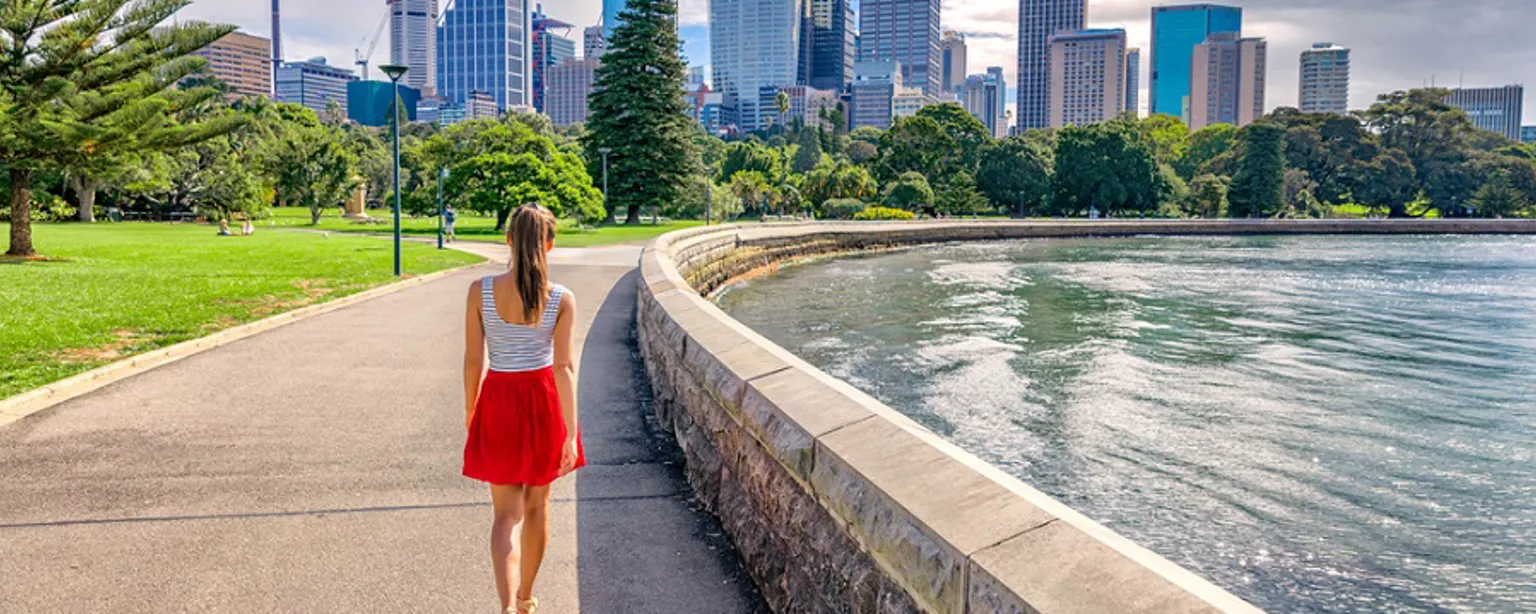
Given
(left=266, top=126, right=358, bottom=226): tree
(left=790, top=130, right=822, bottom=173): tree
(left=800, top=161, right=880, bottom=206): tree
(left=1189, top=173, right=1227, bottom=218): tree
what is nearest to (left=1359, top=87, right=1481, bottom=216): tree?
(left=1189, top=173, right=1227, bottom=218): tree

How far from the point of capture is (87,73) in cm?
2152

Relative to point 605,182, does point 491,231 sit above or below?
below

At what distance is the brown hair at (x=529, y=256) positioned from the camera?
4.09 meters

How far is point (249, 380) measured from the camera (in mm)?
10031

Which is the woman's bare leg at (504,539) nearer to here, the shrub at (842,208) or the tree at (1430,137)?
the shrub at (842,208)

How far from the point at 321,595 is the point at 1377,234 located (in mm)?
90503

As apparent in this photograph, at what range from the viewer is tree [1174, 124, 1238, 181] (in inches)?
4574

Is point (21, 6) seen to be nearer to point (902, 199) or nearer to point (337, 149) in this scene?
point (337, 149)

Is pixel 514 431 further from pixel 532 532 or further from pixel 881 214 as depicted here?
pixel 881 214

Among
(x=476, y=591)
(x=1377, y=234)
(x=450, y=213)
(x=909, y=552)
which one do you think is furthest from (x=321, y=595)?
(x=1377, y=234)

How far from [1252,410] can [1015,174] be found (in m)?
80.4

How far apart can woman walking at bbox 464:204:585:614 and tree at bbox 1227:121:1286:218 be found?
99.3 m

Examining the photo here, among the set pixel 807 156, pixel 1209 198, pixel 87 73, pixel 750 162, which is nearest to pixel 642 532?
pixel 87 73

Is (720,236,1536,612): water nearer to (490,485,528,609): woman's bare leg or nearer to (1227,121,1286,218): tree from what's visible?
(490,485,528,609): woman's bare leg
